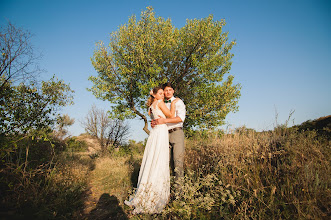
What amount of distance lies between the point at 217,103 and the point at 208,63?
9.44 ft

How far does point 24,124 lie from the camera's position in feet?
16.5

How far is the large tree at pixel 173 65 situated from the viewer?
11289 millimetres

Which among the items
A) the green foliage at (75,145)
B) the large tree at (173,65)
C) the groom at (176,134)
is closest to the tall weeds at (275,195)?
the groom at (176,134)

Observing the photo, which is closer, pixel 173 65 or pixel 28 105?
pixel 28 105

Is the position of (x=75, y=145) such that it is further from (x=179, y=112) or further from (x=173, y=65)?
(x=179, y=112)

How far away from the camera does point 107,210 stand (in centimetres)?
452

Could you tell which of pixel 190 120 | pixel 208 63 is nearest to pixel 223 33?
pixel 208 63

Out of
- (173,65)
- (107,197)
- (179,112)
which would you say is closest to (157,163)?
(179,112)

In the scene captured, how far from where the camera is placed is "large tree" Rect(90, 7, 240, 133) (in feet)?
37.0

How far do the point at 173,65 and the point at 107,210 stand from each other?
10.3 metres

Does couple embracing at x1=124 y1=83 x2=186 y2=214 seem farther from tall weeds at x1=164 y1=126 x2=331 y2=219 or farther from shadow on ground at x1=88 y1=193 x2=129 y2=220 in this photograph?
tall weeds at x1=164 y1=126 x2=331 y2=219

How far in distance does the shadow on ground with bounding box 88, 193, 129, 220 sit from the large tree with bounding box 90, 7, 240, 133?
6.52 metres

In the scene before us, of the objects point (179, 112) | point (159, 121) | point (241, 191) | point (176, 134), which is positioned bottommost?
point (241, 191)

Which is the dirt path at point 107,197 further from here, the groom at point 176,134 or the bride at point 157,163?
the groom at point 176,134
